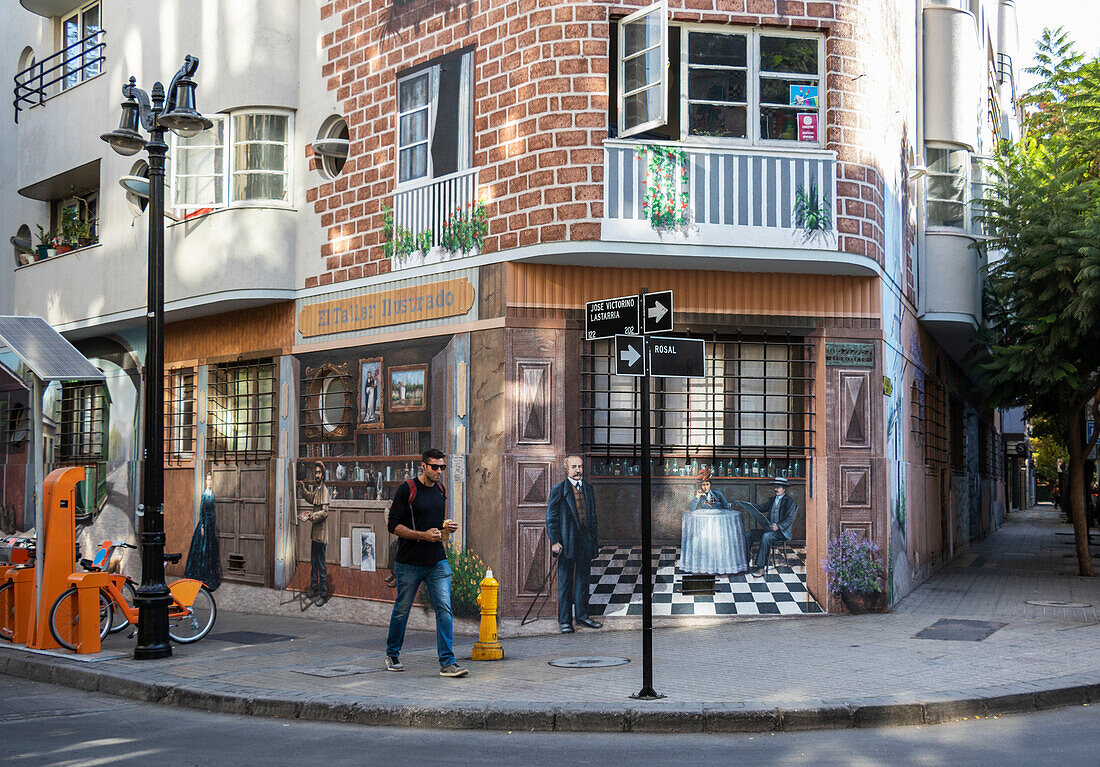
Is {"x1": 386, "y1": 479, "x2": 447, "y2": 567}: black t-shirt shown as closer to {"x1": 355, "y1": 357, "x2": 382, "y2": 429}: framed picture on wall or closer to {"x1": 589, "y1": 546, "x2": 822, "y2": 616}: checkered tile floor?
{"x1": 589, "y1": 546, "x2": 822, "y2": 616}: checkered tile floor

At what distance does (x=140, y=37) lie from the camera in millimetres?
17531

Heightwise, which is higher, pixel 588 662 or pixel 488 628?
pixel 488 628

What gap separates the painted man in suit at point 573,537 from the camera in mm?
12555

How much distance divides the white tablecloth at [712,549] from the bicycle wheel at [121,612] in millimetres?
5873

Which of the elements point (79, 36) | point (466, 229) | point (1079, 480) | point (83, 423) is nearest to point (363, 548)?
point (466, 229)

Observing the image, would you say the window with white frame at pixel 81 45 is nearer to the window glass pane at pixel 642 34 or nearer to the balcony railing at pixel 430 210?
the balcony railing at pixel 430 210

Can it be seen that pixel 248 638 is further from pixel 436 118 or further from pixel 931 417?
pixel 931 417

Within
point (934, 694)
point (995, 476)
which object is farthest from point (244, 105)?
point (995, 476)

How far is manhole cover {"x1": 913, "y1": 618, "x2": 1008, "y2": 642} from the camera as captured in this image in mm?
11617

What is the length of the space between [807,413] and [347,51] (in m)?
7.33

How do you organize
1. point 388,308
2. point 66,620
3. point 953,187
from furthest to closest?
point 953,187 < point 388,308 < point 66,620

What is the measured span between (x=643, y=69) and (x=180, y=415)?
9.13 metres

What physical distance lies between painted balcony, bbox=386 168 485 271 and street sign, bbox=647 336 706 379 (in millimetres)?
4847

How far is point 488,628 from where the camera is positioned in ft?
35.6
